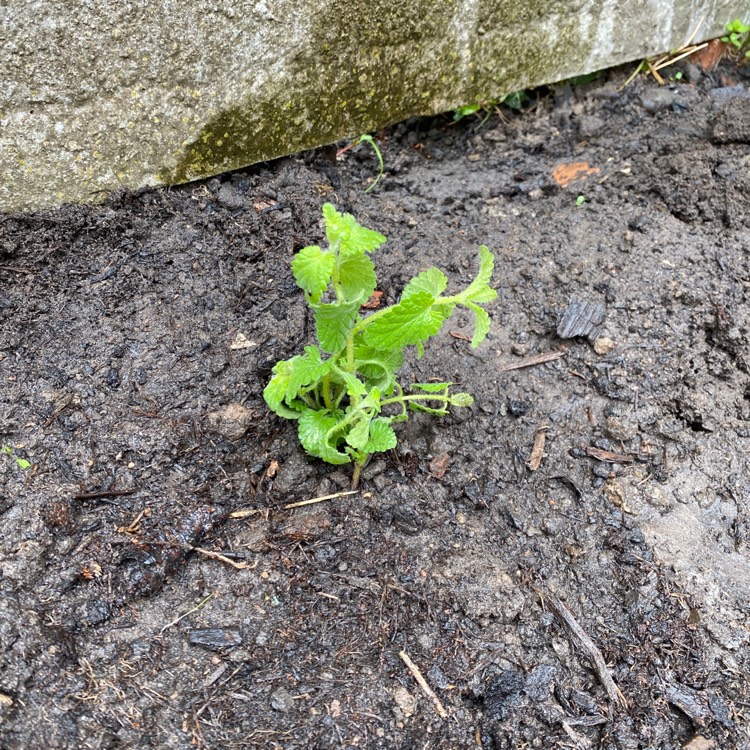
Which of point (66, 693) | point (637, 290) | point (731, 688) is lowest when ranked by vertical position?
point (731, 688)

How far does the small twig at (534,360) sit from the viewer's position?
7.31ft

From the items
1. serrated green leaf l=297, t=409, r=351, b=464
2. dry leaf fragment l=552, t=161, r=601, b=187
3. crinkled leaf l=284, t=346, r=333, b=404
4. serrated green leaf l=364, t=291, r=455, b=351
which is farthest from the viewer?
dry leaf fragment l=552, t=161, r=601, b=187

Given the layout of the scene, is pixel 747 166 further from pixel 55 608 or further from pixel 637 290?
pixel 55 608

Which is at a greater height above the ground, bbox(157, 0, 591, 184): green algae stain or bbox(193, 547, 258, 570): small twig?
bbox(157, 0, 591, 184): green algae stain

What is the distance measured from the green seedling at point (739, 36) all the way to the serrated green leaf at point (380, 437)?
9.23 feet

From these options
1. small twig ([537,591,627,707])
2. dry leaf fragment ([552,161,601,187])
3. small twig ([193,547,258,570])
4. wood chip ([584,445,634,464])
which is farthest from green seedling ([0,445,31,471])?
dry leaf fragment ([552,161,601,187])

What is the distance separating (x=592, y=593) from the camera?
1.79 meters

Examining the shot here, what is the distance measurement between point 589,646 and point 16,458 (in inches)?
57.4

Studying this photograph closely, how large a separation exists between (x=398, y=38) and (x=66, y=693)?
7.18 feet

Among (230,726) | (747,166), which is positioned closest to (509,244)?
(747,166)

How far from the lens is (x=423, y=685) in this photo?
62.7 inches

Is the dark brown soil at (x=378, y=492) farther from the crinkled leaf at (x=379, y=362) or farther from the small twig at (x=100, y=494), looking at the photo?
the crinkled leaf at (x=379, y=362)

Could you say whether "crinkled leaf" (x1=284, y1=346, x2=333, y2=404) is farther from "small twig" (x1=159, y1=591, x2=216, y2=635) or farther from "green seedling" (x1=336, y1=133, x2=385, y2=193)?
"green seedling" (x1=336, y1=133, x2=385, y2=193)

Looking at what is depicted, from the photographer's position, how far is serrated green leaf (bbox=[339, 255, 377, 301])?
5.10 ft
